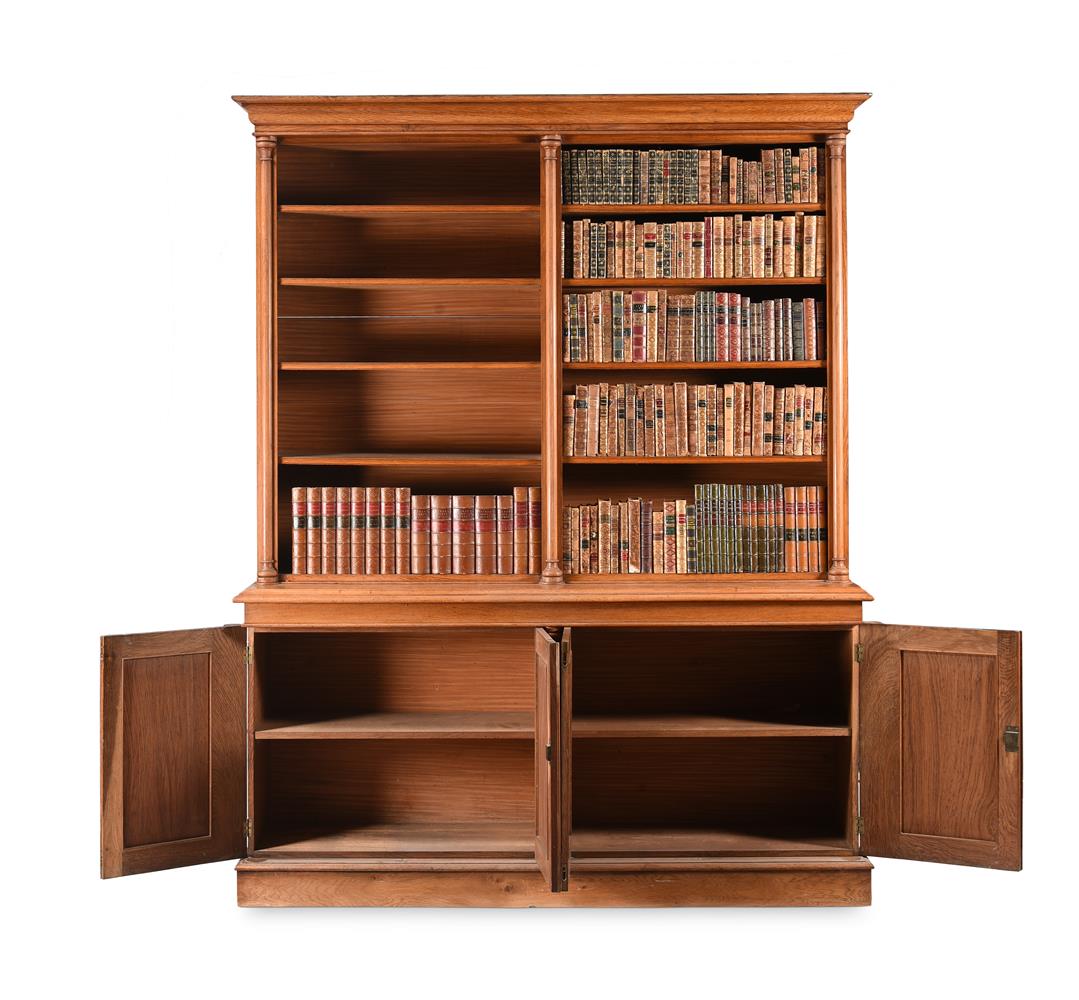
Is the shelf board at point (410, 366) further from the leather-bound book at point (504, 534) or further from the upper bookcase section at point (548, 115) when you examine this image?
the upper bookcase section at point (548, 115)

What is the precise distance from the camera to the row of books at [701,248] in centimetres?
398

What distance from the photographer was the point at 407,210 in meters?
3.97

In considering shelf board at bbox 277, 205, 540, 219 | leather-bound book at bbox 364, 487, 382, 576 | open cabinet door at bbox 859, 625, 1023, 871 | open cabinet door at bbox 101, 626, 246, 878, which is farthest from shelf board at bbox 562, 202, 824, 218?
open cabinet door at bbox 101, 626, 246, 878

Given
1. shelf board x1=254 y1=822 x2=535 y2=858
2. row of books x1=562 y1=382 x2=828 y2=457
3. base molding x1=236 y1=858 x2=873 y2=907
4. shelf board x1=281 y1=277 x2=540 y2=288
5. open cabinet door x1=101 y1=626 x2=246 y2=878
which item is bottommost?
base molding x1=236 y1=858 x2=873 y2=907

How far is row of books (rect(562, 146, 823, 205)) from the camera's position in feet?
13.1

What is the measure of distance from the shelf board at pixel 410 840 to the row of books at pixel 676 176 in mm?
2169

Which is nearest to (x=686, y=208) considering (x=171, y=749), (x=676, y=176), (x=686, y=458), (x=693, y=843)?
(x=676, y=176)

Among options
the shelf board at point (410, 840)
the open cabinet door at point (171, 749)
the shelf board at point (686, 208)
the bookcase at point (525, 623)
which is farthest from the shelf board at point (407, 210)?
the shelf board at point (410, 840)

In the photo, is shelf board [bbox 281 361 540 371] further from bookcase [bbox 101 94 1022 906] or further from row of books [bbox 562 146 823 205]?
row of books [bbox 562 146 823 205]

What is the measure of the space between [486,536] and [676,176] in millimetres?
1367

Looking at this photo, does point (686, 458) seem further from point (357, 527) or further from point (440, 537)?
point (357, 527)

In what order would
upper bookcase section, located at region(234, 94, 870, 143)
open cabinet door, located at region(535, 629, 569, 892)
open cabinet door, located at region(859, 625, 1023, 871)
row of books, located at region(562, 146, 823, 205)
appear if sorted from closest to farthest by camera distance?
open cabinet door, located at region(535, 629, 569, 892), open cabinet door, located at region(859, 625, 1023, 871), upper bookcase section, located at region(234, 94, 870, 143), row of books, located at region(562, 146, 823, 205)

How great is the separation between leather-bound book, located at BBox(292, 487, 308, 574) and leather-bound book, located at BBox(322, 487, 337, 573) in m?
0.06

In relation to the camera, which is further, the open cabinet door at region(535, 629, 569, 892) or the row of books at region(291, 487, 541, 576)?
the row of books at region(291, 487, 541, 576)
